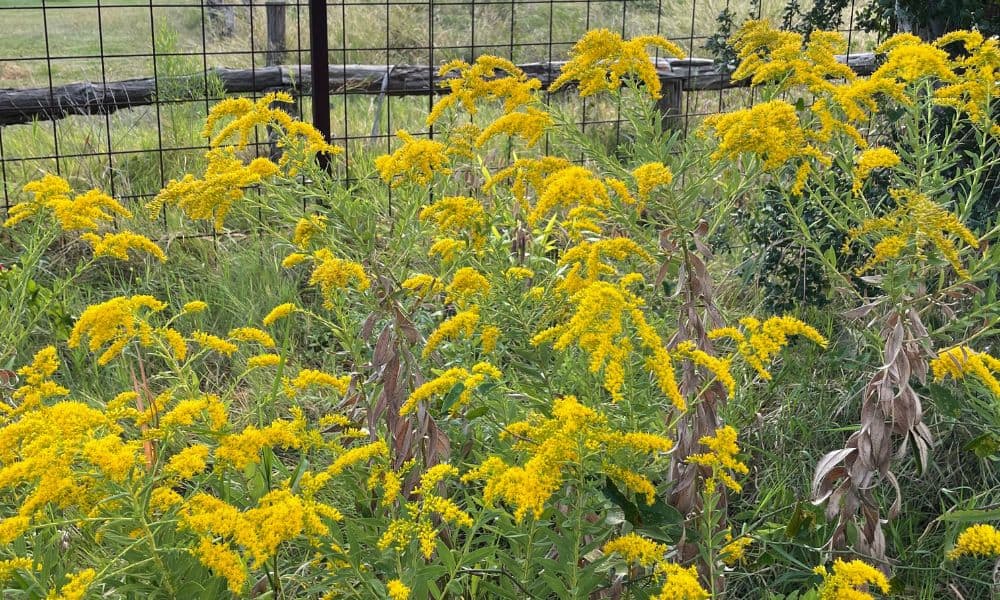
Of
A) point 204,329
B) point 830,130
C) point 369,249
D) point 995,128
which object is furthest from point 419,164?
point 204,329

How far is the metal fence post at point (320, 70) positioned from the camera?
4.06m

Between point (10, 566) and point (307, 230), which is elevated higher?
point (307, 230)

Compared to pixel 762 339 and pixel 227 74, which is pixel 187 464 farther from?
pixel 227 74

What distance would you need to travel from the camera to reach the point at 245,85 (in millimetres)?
5578

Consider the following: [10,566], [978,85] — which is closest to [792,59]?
[978,85]

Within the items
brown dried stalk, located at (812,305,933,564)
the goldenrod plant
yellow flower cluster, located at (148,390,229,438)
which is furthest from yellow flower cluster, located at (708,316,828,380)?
yellow flower cluster, located at (148,390,229,438)

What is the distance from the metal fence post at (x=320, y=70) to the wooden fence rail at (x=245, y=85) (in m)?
0.58

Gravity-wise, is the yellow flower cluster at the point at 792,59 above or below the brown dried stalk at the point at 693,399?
above

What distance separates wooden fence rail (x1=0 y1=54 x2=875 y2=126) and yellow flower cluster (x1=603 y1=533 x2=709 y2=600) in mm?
3274

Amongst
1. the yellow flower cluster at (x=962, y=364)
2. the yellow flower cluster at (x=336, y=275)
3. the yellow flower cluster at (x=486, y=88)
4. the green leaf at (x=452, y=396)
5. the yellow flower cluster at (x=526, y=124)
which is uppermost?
the yellow flower cluster at (x=486, y=88)

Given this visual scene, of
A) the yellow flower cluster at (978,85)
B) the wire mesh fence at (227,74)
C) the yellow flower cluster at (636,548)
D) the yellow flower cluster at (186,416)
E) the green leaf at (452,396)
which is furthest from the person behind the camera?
the wire mesh fence at (227,74)

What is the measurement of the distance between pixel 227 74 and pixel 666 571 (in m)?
4.58

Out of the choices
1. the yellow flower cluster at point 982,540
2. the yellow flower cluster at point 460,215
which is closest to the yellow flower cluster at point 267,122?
the yellow flower cluster at point 460,215

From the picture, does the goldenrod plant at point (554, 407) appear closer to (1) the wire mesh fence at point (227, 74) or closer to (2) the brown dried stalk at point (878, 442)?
(2) the brown dried stalk at point (878, 442)
